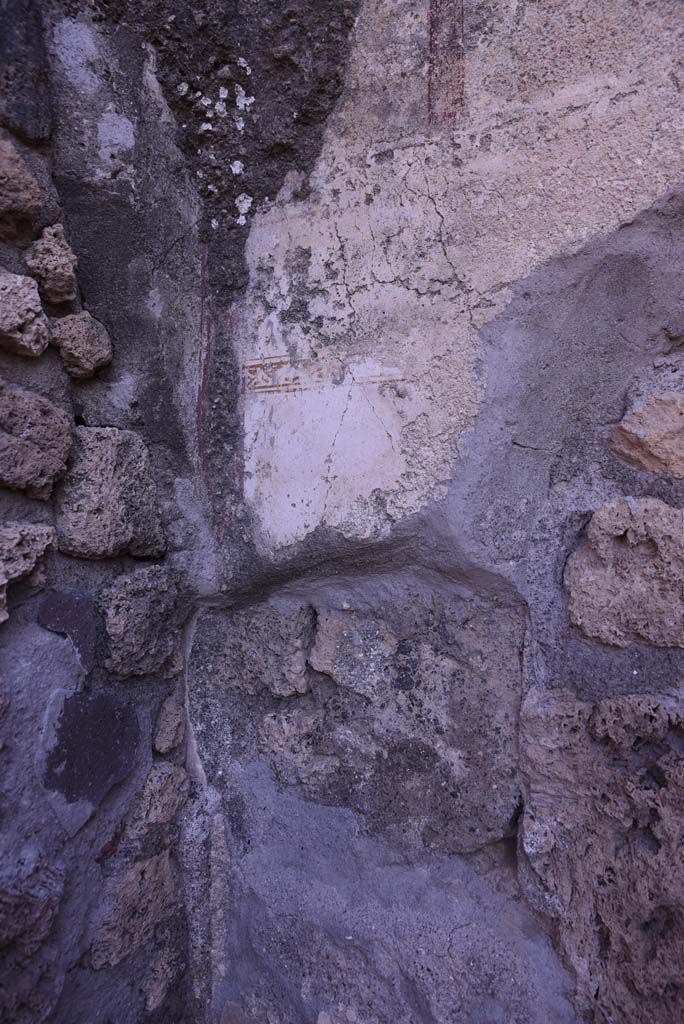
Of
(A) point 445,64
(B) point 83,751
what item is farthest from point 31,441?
(A) point 445,64

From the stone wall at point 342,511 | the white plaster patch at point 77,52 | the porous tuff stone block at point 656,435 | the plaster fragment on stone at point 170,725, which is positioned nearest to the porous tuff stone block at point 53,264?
the stone wall at point 342,511

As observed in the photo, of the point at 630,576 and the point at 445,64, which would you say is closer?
the point at 630,576

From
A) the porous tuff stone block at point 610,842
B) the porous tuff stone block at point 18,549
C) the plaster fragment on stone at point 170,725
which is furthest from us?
the plaster fragment on stone at point 170,725

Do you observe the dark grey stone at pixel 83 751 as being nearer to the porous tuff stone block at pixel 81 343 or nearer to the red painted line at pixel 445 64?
the porous tuff stone block at pixel 81 343

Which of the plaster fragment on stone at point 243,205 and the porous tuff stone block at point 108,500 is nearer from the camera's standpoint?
the porous tuff stone block at point 108,500

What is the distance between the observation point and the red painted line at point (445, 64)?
1.22 meters

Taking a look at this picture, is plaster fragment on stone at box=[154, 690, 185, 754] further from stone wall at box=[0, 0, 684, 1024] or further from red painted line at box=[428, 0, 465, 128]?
red painted line at box=[428, 0, 465, 128]

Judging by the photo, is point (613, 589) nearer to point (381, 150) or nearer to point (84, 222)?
point (381, 150)

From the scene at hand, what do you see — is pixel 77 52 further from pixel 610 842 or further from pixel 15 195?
pixel 610 842

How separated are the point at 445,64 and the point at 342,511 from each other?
80 cm

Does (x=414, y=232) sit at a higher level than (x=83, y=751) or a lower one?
higher

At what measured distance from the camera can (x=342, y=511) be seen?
1302mm

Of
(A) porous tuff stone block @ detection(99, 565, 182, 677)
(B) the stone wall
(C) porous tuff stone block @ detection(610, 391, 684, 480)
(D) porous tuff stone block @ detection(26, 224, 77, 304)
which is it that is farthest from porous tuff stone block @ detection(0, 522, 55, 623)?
(C) porous tuff stone block @ detection(610, 391, 684, 480)

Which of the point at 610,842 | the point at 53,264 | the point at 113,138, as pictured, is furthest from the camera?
the point at 113,138
